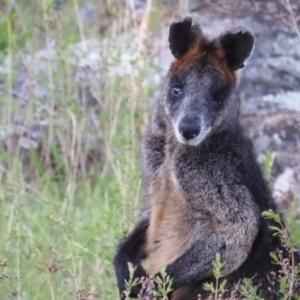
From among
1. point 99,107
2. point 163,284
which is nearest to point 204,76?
point 163,284

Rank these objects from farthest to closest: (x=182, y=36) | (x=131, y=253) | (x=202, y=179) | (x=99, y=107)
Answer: (x=99, y=107) → (x=131, y=253) → (x=182, y=36) → (x=202, y=179)

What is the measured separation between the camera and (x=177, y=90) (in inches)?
203

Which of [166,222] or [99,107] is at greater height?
[166,222]

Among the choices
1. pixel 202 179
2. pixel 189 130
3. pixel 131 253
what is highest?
pixel 189 130

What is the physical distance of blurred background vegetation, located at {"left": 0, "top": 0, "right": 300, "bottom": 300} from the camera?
21.2 feet

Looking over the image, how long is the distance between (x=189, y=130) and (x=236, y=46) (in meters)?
0.59

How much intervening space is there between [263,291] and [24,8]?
621 cm

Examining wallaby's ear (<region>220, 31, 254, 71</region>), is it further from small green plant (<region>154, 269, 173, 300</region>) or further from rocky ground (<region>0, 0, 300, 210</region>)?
rocky ground (<region>0, 0, 300, 210</region>)

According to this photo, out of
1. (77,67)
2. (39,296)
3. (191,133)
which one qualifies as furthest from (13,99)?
(191,133)

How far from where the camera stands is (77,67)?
8.29 m

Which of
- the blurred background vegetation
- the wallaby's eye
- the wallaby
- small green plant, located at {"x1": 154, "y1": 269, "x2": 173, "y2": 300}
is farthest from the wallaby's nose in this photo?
the blurred background vegetation

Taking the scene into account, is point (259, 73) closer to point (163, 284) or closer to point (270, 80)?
point (270, 80)

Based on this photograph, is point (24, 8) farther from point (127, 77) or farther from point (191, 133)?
point (191, 133)

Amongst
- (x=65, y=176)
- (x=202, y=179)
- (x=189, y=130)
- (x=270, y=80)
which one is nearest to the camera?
(x=189, y=130)
